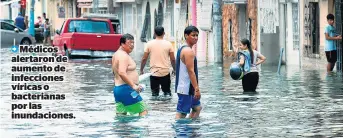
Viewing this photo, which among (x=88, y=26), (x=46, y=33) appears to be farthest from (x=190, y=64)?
(x=46, y=33)

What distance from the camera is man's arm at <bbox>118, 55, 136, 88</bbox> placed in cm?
1777

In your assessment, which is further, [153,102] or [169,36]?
[169,36]

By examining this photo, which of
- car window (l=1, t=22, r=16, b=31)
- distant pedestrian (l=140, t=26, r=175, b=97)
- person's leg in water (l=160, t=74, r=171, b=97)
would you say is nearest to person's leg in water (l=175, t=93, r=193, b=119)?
distant pedestrian (l=140, t=26, r=175, b=97)

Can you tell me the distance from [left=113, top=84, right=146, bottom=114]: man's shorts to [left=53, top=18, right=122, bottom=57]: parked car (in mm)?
28347

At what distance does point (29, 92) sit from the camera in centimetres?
2602

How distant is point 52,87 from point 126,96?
34.1ft

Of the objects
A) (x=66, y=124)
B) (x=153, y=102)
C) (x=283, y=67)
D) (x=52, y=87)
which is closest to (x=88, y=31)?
(x=283, y=67)

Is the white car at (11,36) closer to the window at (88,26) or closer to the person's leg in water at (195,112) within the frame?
the window at (88,26)

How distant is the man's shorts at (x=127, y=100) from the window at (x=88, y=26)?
1169 inches

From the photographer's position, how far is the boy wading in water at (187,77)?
17.0 metres

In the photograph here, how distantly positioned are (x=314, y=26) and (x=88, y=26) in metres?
11.9

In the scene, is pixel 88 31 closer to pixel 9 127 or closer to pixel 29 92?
pixel 29 92

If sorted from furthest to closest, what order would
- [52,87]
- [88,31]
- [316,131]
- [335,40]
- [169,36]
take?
1. [169,36]
2. [88,31]
3. [335,40]
4. [52,87]
5. [316,131]

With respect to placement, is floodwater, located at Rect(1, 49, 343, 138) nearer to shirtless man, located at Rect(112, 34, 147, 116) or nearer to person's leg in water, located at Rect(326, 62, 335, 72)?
shirtless man, located at Rect(112, 34, 147, 116)
